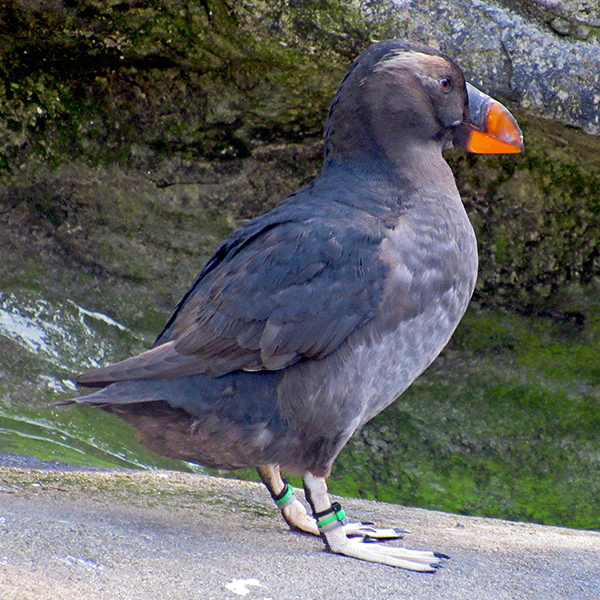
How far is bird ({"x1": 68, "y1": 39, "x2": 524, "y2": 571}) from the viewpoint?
266 centimetres

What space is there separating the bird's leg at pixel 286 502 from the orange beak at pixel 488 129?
1.44m

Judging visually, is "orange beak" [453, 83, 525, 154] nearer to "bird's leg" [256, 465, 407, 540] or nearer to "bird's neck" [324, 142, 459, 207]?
"bird's neck" [324, 142, 459, 207]

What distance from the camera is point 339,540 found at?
2.75 meters

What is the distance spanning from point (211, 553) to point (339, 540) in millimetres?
458

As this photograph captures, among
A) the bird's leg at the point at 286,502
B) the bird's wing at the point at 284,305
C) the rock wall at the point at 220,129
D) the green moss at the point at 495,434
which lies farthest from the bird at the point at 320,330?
the green moss at the point at 495,434

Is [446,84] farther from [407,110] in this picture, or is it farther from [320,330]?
[320,330]

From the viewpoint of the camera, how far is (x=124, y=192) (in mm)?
4230

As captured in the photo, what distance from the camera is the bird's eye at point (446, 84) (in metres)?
3.00

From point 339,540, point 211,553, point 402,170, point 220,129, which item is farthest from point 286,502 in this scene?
point 220,129

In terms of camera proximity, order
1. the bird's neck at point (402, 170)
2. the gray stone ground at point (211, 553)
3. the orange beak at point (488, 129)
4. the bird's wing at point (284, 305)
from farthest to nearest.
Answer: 1. the orange beak at point (488, 129)
2. the bird's neck at point (402, 170)
3. the bird's wing at point (284, 305)
4. the gray stone ground at point (211, 553)

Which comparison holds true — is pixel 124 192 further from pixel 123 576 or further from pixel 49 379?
pixel 123 576

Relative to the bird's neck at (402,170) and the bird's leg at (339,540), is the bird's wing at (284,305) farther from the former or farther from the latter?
the bird's leg at (339,540)

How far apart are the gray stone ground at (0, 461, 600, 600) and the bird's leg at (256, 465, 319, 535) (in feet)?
0.23

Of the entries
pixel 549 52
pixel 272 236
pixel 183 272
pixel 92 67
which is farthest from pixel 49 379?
pixel 549 52
